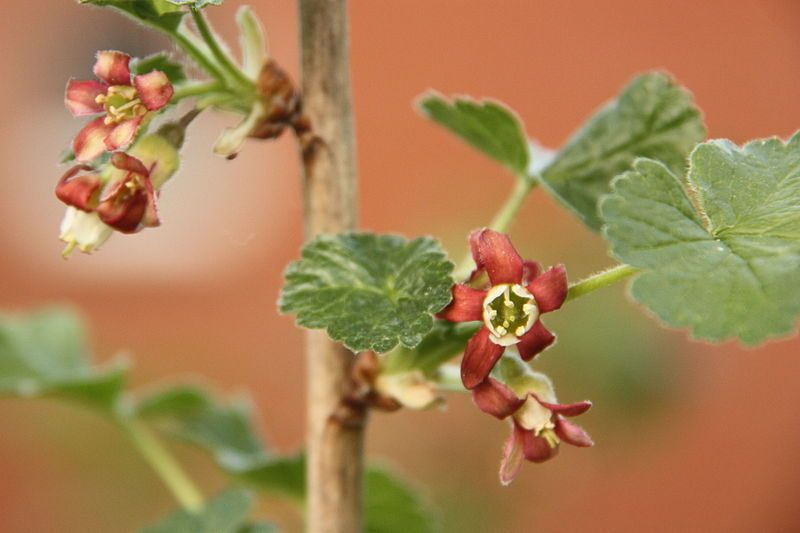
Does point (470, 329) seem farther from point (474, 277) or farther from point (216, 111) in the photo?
point (216, 111)

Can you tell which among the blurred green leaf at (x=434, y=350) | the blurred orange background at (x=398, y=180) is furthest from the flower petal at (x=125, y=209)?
the blurred orange background at (x=398, y=180)

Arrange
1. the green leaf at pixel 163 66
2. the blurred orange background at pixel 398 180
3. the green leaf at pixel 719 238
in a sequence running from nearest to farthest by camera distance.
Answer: the green leaf at pixel 719 238
the green leaf at pixel 163 66
the blurred orange background at pixel 398 180

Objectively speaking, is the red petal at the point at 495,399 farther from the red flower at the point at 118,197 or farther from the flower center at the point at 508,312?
the red flower at the point at 118,197

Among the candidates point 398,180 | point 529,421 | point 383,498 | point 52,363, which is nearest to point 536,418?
point 529,421

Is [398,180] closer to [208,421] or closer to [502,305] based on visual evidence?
[208,421]

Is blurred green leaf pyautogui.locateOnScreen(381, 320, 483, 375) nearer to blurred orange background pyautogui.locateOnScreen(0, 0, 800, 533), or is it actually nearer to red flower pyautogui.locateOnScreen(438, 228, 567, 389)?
red flower pyautogui.locateOnScreen(438, 228, 567, 389)

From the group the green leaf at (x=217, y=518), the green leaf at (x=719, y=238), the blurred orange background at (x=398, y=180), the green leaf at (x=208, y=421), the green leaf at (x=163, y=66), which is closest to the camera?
the green leaf at (x=719, y=238)

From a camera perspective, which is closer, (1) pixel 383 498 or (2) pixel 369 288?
(2) pixel 369 288
